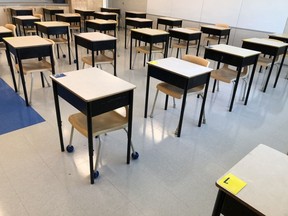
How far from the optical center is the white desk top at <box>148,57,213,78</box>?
8.20ft

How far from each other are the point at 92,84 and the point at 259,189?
55.4 inches

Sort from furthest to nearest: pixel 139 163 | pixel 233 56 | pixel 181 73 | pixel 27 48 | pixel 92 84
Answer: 1. pixel 233 56
2. pixel 27 48
3. pixel 181 73
4. pixel 139 163
5. pixel 92 84

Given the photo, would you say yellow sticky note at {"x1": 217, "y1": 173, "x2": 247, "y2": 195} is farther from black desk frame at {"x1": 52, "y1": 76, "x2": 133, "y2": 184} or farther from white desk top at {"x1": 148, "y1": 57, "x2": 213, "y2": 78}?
white desk top at {"x1": 148, "y1": 57, "x2": 213, "y2": 78}

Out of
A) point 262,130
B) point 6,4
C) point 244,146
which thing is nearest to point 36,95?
point 244,146

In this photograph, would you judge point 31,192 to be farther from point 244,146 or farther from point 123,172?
point 244,146

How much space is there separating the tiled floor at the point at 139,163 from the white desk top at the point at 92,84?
2.57 feet

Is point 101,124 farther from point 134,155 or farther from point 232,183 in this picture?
point 232,183

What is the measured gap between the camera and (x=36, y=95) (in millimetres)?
3518

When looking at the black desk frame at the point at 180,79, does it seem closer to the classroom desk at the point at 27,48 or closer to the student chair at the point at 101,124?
the student chair at the point at 101,124

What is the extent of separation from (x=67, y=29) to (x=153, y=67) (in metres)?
2.80

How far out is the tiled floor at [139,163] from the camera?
5.92 ft

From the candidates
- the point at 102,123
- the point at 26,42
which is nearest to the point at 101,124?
the point at 102,123

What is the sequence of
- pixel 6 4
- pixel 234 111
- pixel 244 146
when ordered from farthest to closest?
pixel 6 4, pixel 234 111, pixel 244 146

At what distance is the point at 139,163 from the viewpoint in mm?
2268
